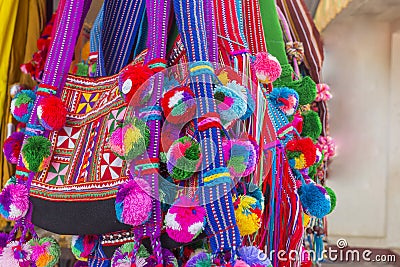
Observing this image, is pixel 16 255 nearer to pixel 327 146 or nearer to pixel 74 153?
pixel 74 153

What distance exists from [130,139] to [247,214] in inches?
5.8

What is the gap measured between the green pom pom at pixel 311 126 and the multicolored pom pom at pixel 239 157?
0.23 m

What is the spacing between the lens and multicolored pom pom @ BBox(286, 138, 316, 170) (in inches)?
22.7

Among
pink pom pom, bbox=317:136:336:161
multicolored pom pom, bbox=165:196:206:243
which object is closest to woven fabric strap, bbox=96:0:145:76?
multicolored pom pom, bbox=165:196:206:243

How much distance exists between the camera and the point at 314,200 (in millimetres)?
571

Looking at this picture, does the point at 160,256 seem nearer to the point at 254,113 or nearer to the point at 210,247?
the point at 210,247

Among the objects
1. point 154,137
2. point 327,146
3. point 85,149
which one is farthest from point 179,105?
point 327,146

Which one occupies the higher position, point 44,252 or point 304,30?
point 304,30

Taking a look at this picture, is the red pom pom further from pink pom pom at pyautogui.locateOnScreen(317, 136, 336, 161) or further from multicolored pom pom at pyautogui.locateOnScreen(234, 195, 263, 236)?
pink pom pom at pyautogui.locateOnScreen(317, 136, 336, 161)

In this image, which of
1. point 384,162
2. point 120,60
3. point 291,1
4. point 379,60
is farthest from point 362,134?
point 120,60

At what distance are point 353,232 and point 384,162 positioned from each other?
0.90 feet

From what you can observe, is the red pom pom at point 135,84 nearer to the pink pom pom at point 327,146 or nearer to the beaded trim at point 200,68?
the beaded trim at point 200,68

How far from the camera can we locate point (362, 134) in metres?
1.52

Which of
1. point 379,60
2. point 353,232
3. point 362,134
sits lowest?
point 353,232
